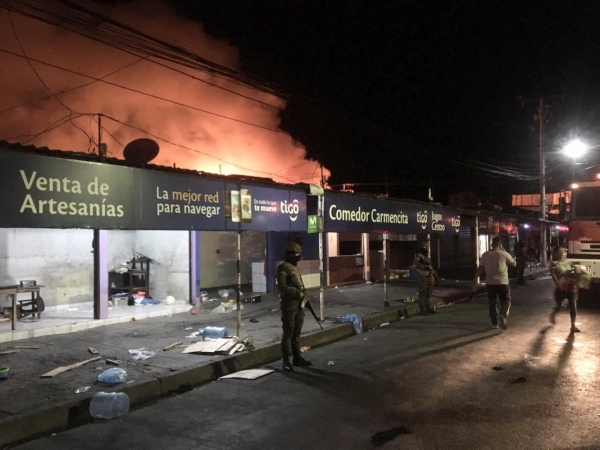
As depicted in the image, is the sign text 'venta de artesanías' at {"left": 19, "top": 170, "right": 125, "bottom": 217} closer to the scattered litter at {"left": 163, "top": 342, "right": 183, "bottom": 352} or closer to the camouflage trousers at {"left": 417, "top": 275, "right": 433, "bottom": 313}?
the scattered litter at {"left": 163, "top": 342, "right": 183, "bottom": 352}

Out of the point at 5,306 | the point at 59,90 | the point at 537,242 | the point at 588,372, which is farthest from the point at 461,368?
the point at 537,242

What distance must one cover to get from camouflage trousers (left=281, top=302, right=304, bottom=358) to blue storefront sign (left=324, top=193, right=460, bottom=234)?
14.8 ft

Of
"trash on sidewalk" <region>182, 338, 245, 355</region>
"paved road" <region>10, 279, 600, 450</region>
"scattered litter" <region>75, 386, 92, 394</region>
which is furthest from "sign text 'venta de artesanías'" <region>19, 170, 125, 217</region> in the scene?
"paved road" <region>10, 279, 600, 450</region>

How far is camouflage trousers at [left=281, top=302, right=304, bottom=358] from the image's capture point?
7.35 meters

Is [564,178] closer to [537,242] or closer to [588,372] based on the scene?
[537,242]

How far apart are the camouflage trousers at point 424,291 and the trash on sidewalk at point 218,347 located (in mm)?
5619

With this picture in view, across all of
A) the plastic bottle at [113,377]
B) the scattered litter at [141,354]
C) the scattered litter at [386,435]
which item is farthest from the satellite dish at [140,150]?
the scattered litter at [386,435]

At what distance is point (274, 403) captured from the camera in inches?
228

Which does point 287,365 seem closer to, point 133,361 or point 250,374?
point 250,374

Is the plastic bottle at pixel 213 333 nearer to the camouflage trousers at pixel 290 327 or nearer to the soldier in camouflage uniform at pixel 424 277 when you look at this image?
the camouflage trousers at pixel 290 327

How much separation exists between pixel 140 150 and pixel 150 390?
531 cm

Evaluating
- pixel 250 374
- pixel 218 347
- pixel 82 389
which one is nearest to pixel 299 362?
pixel 250 374

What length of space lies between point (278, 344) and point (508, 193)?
145 feet

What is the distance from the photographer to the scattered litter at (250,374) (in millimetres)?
6911
